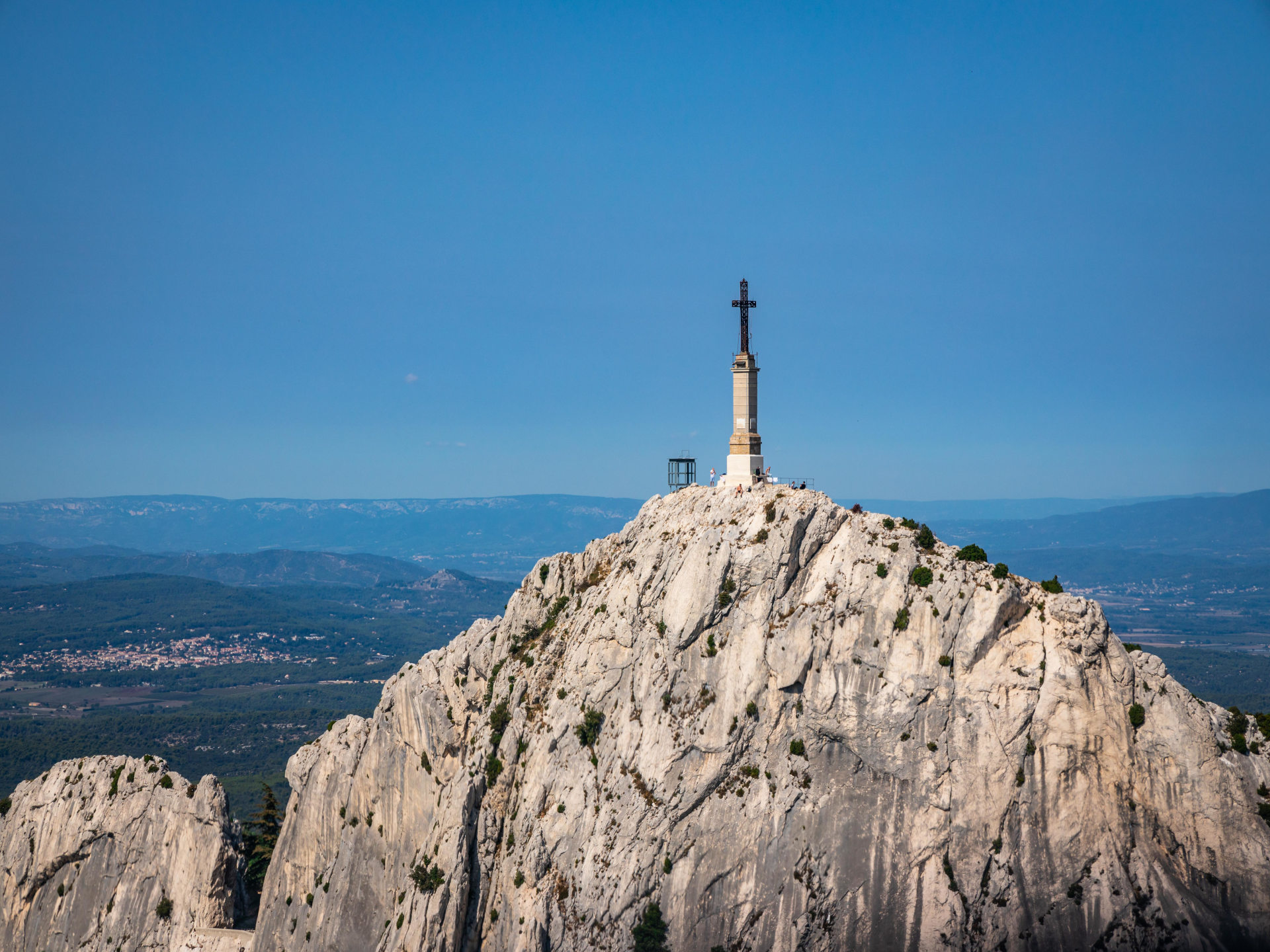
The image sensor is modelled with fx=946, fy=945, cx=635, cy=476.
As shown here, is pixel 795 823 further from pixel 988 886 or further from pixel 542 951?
pixel 542 951

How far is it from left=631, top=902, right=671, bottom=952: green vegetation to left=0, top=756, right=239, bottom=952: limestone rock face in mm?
38718

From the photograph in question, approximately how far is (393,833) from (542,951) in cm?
1765

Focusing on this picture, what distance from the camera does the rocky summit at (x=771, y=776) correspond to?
193ft

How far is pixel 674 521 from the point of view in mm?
75688

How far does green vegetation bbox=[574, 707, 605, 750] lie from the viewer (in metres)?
69.9

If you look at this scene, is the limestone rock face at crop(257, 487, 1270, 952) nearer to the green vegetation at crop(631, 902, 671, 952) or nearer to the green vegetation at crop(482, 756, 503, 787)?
the green vegetation at crop(482, 756, 503, 787)

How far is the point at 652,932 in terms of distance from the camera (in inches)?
2510

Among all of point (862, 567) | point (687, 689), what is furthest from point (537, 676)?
point (862, 567)

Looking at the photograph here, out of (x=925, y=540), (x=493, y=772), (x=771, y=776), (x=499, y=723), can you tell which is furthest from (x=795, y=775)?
Result: (x=499, y=723)

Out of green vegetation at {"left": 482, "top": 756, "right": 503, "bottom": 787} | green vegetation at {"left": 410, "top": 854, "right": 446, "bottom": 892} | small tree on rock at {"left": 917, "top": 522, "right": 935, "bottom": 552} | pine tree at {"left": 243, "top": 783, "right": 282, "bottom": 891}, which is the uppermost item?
small tree on rock at {"left": 917, "top": 522, "right": 935, "bottom": 552}

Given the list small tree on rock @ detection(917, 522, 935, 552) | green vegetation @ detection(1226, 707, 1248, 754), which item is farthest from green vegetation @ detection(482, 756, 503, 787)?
green vegetation @ detection(1226, 707, 1248, 754)

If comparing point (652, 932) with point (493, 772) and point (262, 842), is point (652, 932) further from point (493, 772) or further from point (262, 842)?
point (262, 842)

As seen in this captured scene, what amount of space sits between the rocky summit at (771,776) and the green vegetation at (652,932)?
19 centimetres

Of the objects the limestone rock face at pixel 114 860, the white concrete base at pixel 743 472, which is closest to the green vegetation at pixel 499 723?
the white concrete base at pixel 743 472
